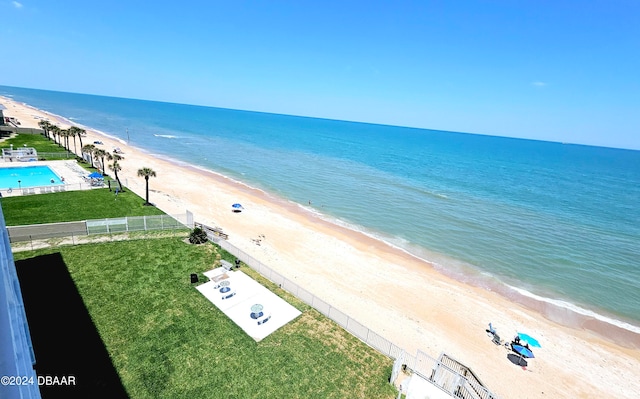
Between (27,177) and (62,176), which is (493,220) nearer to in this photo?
(62,176)

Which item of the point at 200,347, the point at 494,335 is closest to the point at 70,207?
the point at 200,347

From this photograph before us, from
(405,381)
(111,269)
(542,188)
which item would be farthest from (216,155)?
(542,188)

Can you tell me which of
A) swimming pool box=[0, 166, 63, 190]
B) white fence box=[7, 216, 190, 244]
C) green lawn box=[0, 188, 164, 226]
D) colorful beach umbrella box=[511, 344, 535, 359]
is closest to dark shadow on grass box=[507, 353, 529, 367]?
colorful beach umbrella box=[511, 344, 535, 359]

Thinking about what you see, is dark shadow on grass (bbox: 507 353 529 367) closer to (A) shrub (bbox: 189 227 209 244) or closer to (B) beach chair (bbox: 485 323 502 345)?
(B) beach chair (bbox: 485 323 502 345)

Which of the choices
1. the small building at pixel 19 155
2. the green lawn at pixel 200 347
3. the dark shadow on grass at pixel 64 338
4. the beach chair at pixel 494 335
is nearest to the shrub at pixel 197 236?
the green lawn at pixel 200 347

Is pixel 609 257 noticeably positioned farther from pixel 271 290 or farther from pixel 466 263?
pixel 271 290
